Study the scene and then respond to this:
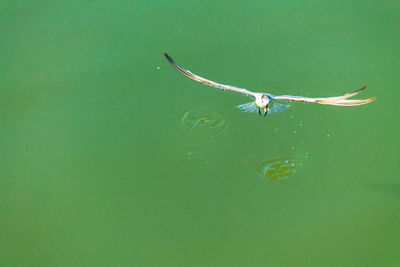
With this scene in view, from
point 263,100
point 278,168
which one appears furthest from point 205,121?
point 278,168

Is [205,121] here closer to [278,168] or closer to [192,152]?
[192,152]

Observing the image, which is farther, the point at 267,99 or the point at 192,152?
the point at 192,152

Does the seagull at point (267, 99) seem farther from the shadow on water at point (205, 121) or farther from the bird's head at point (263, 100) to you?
the shadow on water at point (205, 121)

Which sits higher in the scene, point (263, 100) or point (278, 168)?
point (263, 100)

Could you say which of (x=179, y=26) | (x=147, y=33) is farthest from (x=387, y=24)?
(x=147, y=33)

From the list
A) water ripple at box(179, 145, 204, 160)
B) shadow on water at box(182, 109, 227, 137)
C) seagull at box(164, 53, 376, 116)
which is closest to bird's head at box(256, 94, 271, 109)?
seagull at box(164, 53, 376, 116)

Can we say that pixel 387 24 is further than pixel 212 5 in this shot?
No

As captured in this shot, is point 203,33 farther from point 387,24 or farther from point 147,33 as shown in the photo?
point 387,24
